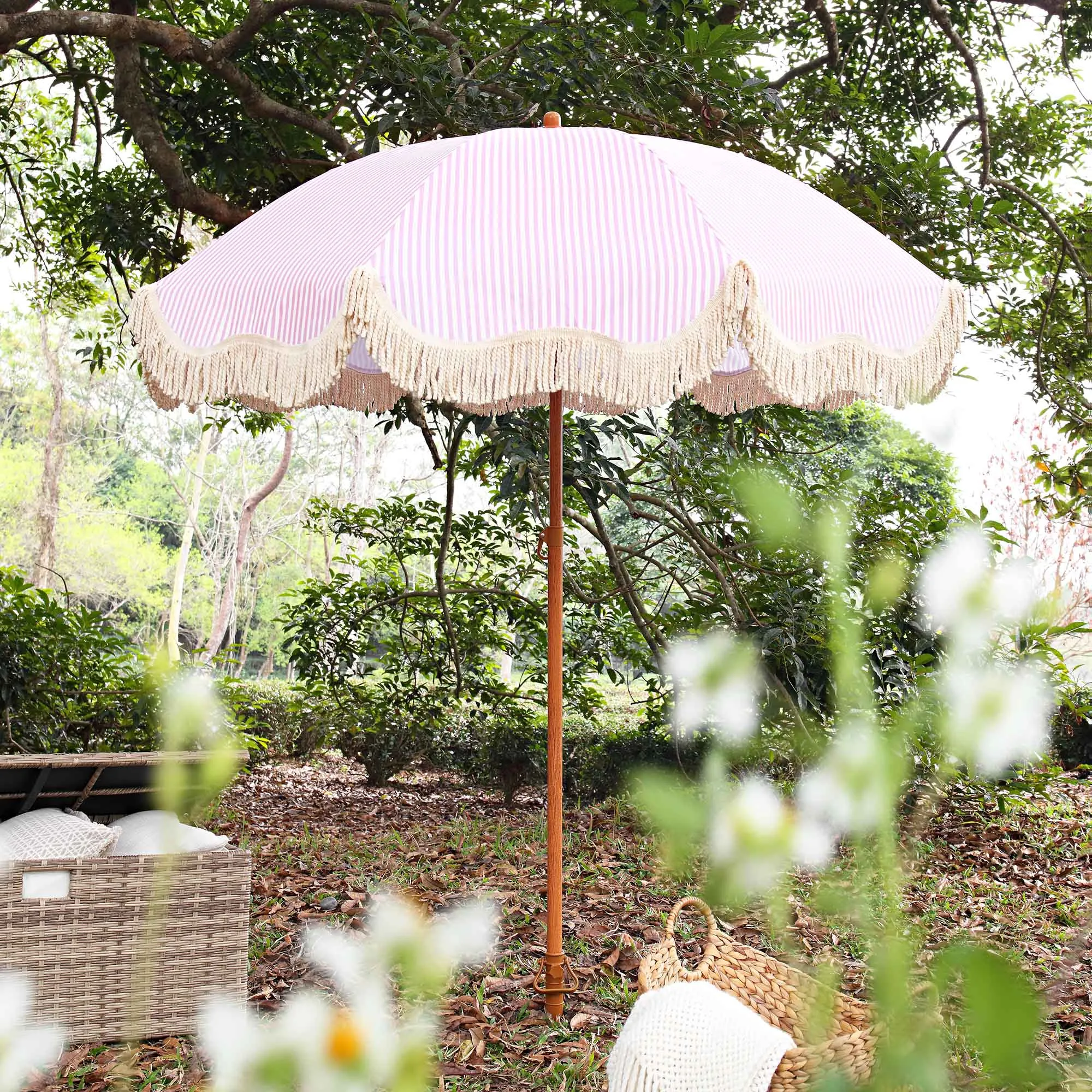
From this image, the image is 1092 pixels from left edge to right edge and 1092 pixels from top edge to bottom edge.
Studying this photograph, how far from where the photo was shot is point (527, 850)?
16.0ft

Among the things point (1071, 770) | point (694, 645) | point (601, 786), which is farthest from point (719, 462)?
point (1071, 770)

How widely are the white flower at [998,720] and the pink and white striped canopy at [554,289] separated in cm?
166

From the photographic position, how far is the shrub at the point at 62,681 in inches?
194

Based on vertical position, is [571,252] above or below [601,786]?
above

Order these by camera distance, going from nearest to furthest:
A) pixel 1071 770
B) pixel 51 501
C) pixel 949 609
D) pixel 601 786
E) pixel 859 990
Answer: pixel 949 609, pixel 859 990, pixel 601 786, pixel 1071 770, pixel 51 501

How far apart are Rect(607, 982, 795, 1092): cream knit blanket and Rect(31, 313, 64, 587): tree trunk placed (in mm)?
21065

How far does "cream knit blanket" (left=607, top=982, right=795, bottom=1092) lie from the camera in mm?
1875

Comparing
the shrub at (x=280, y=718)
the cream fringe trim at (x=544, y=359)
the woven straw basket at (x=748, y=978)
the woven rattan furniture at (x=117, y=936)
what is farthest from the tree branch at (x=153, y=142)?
the woven straw basket at (x=748, y=978)

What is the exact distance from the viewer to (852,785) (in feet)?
1.10

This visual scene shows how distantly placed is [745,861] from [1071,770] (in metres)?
8.96

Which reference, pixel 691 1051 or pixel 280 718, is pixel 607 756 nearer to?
pixel 280 718

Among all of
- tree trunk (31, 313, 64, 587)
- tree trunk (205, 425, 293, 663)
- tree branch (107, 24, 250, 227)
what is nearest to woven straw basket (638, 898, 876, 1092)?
tree branch (107, 24, 250, 227)

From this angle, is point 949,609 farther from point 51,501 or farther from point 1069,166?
point 51,501

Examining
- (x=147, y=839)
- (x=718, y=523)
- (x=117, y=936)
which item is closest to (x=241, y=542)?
(x=718, y=523)
